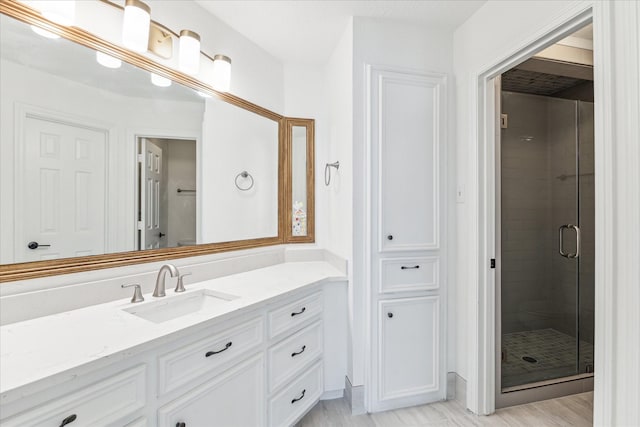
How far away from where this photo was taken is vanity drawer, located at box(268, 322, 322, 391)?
153 centimetres

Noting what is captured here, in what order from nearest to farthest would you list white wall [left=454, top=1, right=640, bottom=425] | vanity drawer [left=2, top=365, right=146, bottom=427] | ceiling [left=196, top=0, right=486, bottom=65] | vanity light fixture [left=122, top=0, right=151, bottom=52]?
vanity drawer [left=2, top=365, right=146, bottom=427] < white wall [left=454, top=1, right=640, bottom=425] < vanity light fixture [left=122, top=0, right=151, bottom=52] < ceiling [left=196, top=0, right=486, bottom=65]

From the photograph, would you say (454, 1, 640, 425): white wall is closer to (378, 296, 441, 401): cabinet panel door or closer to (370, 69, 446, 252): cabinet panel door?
(370, 69, 446, 252): cabinet panel door

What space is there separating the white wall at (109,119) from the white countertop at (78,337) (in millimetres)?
300

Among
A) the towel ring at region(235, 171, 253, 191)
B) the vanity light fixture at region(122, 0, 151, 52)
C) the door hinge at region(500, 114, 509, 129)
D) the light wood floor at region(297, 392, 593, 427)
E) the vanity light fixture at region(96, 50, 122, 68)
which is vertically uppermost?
the vanity light fixture at region(122, 0, 151, 52)

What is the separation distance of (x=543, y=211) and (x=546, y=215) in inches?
2.0

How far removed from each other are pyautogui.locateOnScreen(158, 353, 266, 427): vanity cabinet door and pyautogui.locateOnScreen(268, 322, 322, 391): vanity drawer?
0.09 meters

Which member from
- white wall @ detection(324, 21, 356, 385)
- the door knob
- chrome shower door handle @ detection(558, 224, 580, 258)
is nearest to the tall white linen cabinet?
white wall @ detection(324, 21, 356, 385)

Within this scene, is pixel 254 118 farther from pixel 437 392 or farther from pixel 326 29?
pixel 437 392

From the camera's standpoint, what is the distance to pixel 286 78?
2.49 metres

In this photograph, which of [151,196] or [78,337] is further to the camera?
[151,196]

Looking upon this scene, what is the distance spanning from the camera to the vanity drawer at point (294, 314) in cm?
153

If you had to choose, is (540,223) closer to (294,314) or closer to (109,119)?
(294,314)

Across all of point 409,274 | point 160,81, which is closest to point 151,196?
point 160,81

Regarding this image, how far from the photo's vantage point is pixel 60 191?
1.26 meters
